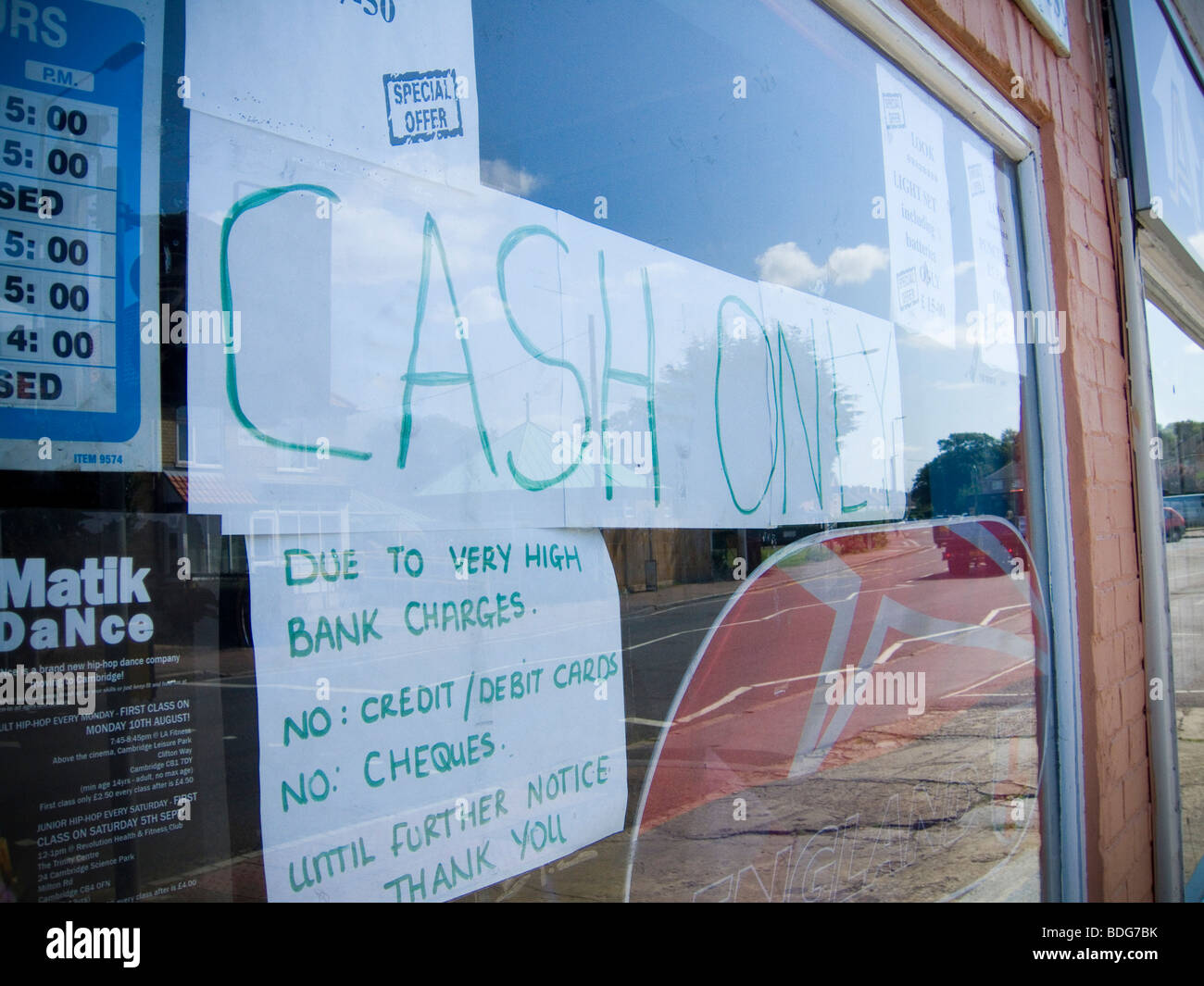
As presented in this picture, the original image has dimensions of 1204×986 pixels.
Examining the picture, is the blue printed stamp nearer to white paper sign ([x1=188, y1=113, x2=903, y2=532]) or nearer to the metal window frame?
white paper sign ([x1=188, y1=113, x2=903, y2=532])

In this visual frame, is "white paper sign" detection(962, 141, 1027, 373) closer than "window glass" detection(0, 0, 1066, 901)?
No

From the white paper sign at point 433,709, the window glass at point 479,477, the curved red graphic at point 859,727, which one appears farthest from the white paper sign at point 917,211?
the white paper sign at point 433,709

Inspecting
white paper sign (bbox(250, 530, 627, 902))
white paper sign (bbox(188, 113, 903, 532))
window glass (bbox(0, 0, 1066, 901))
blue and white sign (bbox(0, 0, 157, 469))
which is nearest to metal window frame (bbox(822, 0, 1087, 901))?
window glass (bbox(0, 0, 1066, 901))

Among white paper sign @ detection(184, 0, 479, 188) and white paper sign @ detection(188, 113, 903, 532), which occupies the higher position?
white paper sign @ detection(184, 0, 479, 188)

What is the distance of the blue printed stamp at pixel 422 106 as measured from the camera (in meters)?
1.21

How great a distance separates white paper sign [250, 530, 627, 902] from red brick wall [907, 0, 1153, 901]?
1933 mm

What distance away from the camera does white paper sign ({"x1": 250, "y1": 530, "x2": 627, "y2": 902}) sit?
1037 millimetres

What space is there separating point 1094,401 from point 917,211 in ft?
3.10

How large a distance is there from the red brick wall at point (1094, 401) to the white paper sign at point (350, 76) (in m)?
1.62

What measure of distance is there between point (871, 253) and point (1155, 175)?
177 cm

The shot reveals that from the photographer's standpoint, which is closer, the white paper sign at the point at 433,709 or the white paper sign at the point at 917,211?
the white paper sign at the point at 433,709

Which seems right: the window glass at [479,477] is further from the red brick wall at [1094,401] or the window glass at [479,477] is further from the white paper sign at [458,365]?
the red brick wall at [1094,401]
